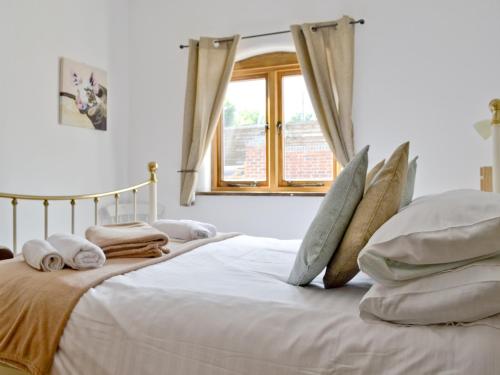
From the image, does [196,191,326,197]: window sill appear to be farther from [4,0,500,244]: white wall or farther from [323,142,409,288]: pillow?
[323,142,409,288]: pillow

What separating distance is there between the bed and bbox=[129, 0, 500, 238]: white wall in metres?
1.99

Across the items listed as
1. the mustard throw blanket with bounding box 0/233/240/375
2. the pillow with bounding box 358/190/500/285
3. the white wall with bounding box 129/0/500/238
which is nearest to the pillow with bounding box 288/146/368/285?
the pillow with bounding box 358/190/500/285

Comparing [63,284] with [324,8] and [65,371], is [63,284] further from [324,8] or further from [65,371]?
[324,8]

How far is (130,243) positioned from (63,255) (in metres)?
0.32

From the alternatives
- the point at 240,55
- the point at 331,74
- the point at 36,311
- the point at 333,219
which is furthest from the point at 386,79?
the point at 36,311

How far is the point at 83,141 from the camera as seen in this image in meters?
3.35

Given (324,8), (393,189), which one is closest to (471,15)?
(324,8)

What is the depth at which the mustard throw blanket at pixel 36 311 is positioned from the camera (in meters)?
1.10

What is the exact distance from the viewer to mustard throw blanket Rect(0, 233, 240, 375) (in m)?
1.10

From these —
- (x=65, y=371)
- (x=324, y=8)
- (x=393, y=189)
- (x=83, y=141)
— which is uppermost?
(x=324, y=8)

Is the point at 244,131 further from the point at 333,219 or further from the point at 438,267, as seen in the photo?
the point at 438,267

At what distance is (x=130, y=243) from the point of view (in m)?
1.68

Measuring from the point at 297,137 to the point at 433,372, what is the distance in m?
2.76

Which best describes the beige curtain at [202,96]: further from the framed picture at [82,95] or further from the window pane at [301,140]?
the framed picture at [82,95]
